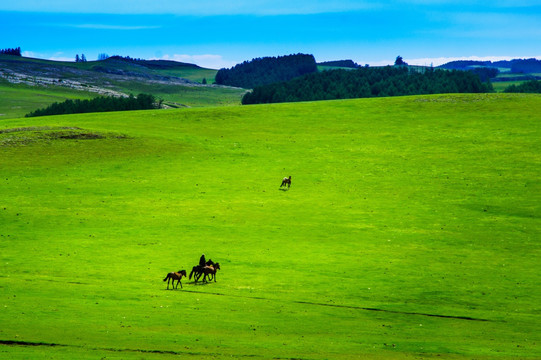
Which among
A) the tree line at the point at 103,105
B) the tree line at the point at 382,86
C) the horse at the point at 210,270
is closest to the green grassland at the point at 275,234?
the horse at the point at 210,270

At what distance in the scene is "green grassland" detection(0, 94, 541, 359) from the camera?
29.2 meters

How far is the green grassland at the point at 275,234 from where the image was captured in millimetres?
29203

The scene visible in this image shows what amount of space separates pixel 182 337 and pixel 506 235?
31315 mm

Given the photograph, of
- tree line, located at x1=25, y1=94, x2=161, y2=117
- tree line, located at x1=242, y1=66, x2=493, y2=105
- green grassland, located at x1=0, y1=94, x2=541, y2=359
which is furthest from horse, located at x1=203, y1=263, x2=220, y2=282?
tree line, located at x1=242, y1=66, x2=493, y2=105

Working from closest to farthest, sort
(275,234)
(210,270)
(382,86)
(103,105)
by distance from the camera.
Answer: (210,270) < (275,234) < (103,105) < (382,86)

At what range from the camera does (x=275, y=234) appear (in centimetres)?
4953

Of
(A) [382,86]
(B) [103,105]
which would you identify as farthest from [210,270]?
(A) [382,86]

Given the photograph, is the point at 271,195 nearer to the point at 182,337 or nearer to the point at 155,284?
the point at 155,284

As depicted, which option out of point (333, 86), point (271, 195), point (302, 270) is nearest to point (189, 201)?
point (271, 195)

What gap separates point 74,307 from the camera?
31594 millimetres

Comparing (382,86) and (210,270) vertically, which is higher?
(382,86)

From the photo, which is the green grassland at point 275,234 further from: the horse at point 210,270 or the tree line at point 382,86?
the tree line at point 382,86

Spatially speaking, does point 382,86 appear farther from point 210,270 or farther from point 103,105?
point 210,270

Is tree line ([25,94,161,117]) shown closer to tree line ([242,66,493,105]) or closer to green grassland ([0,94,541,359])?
green grassland ([0,94,541,359])
